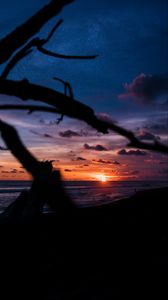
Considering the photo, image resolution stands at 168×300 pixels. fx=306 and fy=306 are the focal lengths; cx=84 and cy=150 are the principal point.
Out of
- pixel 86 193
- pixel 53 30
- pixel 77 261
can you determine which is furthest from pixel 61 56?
pixel 86 193

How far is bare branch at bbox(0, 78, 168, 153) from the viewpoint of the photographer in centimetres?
183

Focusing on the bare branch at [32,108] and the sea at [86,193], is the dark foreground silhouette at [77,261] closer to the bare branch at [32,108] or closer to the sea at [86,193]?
the sea at [86,193]

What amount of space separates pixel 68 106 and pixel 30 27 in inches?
22.0

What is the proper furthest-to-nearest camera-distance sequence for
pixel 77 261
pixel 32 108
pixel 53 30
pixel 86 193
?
pixel 86 193
pixel 77 261
pixel 53 30
pixel 32 108

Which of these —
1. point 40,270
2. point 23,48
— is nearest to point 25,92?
point 23,48

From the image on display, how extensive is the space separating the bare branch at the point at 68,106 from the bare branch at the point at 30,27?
0.78ft

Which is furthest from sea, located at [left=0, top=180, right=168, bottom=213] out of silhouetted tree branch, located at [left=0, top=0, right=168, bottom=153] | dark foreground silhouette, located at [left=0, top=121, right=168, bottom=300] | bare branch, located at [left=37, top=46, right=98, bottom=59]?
bare branch, located at [left=37, top=46, right=98, bottom=59]

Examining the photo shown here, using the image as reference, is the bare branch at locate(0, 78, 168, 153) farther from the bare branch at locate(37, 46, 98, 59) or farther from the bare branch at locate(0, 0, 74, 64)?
the bare branch at locate(37, 46, 98, 59)

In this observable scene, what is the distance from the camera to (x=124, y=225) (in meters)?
3.02

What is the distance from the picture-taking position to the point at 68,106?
6.16 ft

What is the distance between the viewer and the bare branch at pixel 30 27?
1913 mm

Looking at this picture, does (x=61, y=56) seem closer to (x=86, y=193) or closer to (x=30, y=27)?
(x=30, y=27)

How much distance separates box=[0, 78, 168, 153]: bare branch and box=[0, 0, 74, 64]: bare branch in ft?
0.78

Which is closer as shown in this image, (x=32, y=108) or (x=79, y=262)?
(x=32, y=108)
